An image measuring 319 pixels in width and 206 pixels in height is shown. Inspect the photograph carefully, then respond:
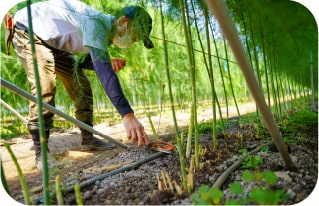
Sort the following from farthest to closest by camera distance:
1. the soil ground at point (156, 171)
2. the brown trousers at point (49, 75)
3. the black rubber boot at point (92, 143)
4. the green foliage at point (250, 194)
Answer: the black rubber boot at point (92, 143) < the brown trousers at point (49, 75) < the soil ground at point (156, 171) < the green foliage at point (250, 194)

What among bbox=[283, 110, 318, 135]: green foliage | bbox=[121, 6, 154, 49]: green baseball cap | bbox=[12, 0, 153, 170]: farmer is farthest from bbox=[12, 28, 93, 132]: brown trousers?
bbox=[283, 110, 318, 135]: green foliage

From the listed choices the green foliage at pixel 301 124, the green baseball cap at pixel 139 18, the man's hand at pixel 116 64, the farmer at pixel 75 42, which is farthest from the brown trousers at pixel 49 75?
the green foliage at pixel 301 124

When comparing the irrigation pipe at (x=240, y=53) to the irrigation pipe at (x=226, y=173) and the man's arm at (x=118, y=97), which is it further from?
the man's arm at (x=118, y=97)

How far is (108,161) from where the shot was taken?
3.14ft

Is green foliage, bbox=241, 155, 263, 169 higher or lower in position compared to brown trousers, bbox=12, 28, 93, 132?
lower

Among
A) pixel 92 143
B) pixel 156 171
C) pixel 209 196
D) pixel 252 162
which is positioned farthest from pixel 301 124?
pixel 92 143

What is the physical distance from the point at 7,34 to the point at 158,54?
2.44ft

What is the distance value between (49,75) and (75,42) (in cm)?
16

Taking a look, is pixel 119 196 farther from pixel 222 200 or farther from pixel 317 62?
pixel 317 62

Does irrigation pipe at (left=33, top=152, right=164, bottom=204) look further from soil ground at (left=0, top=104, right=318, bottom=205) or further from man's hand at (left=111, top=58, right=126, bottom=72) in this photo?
man's hand at (left=111, top=58, right=126, bottom=72)

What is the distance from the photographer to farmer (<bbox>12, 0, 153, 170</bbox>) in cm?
87

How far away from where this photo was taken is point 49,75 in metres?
A: 1.00

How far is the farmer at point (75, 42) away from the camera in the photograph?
0.87 metres

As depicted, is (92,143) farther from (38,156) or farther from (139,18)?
(139,18)
